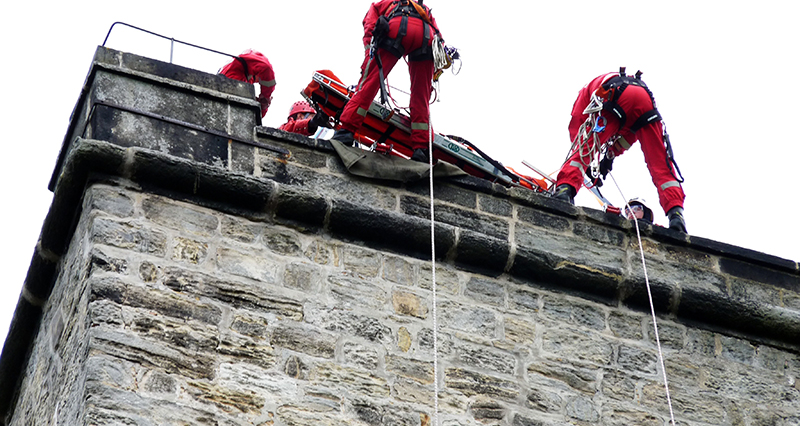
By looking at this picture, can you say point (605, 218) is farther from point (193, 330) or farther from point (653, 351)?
point (193, 330)

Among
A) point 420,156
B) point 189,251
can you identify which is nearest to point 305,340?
point 189,251

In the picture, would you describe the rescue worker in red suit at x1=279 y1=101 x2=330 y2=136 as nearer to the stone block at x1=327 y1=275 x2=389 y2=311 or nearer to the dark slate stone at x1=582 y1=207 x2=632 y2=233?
the dark slate stone at x1=582 y1=207 x2=632 y2=233

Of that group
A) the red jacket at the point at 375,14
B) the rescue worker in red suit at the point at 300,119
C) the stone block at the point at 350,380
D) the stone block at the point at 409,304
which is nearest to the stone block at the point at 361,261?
the stone block at the point at 409,304

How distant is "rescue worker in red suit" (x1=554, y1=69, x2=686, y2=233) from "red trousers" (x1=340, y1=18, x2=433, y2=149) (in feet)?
3.51

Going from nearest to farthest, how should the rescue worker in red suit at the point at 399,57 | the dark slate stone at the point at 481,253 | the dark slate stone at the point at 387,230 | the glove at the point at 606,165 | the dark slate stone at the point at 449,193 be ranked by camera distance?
the dark slate stone at the point at 387,230
the dark slate stone at the point at 481,253
the dark slate stone at the point at 449,193
the rescue worker in red suit at the point at 399,57
the glove at the point at 606,165

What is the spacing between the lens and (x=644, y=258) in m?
7.76

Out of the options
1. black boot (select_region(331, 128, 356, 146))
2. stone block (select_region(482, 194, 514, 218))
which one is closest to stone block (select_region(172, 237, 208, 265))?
black boot (select_region(331, 128, 356, 146))

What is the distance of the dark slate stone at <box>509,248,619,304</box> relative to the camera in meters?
7.41

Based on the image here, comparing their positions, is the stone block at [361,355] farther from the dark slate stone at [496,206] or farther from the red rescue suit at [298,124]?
the red rescue suit at [298,124]

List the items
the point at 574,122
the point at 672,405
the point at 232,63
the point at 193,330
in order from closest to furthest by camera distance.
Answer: the point at 193,330 → the point at 672,405 → the point at 574,122 → the point at 232,63

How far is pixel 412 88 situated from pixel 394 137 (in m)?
0.38

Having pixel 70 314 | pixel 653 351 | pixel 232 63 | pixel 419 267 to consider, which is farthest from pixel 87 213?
pixel 232 63

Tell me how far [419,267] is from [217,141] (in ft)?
3.93

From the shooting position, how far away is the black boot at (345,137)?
804cm
